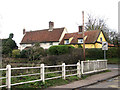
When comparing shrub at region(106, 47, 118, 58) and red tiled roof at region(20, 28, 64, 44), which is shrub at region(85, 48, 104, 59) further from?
red tiled roof at region(20, 28, 64, 44)

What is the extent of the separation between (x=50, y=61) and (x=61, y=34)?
35.5 m

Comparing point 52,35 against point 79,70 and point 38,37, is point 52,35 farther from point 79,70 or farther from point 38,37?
point 79,70

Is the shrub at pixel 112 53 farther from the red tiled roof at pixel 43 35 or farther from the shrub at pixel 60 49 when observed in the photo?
the red tiled roof at pixel 43 35

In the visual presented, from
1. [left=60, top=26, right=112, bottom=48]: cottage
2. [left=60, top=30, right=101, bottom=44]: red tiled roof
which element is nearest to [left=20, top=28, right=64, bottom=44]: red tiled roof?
[left=60, top=26, right=112, bottom=48]: cottage

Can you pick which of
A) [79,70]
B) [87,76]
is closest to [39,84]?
[79,70]

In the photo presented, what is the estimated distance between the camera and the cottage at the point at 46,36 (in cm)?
5188

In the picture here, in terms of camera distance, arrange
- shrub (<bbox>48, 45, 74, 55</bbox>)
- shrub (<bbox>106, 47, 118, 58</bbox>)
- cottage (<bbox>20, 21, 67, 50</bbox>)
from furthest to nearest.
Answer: cottage (<bbox>20, 21, 67, 50</bbox>), shrub (<bbox>106, 47, 118, 58</bbox>), shrub (<bbox>48, 45, 74, 55</bbox>)

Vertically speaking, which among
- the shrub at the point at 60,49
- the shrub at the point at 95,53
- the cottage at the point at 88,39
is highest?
the cottage at the point at 88,39

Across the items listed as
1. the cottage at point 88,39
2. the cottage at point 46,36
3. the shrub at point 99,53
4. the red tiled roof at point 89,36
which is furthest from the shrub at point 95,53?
the cottage at point 46,36

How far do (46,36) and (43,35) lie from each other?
57.9 inches

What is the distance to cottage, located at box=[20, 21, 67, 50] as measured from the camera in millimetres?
51875

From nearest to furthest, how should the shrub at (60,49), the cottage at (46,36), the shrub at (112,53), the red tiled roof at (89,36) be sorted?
the shrub at (60,49) → the shrub at (112,53) → the red tiled roof at (89,36) → the cottage at (46,36)

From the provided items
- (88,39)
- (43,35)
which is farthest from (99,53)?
(43,35)

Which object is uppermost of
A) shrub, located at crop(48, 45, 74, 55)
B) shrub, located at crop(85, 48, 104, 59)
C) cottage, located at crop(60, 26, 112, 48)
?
cottage, located at crop(60, 26, 112, 48)
